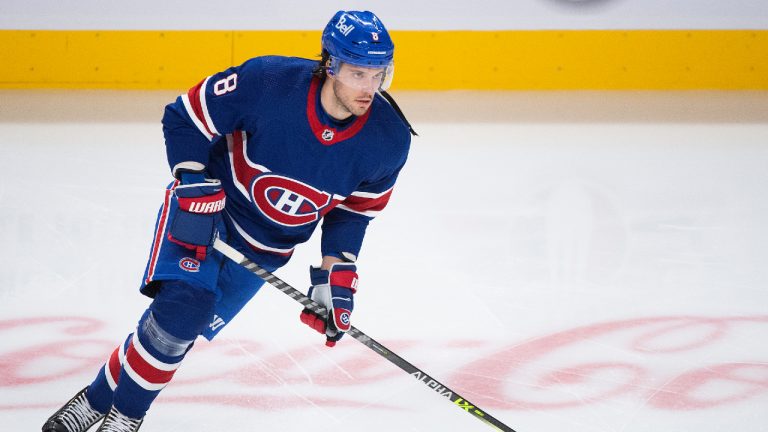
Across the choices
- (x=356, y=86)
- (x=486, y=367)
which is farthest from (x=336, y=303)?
(x=486, y=367)

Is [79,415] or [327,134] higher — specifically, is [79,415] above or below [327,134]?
below

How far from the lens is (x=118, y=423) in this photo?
227 centimetres

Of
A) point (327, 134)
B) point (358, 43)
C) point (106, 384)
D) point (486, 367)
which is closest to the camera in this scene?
point (358, 43)

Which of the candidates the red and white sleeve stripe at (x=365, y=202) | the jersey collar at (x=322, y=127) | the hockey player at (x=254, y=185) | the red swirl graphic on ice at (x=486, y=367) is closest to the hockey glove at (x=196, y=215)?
the hockey player at (x=254, y=185)

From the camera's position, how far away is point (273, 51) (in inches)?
252

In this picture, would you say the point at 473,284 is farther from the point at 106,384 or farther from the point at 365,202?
the point at 106,384

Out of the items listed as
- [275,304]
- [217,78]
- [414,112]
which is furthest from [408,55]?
[217,78]

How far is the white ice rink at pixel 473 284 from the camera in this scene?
2801 millimetres

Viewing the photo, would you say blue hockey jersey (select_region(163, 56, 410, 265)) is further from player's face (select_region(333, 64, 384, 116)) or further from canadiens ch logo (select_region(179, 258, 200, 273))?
canadiens ch logo (select_region(179, 258, 200, 273))

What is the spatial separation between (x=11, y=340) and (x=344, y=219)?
122 cm

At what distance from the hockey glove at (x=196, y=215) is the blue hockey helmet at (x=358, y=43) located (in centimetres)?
38

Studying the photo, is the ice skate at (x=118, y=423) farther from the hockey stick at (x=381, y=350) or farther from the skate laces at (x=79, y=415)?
the hockey stick at (x=381, y=350)

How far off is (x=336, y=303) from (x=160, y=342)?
0.40 m

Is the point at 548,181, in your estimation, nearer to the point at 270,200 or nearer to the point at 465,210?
the point at 465,210
